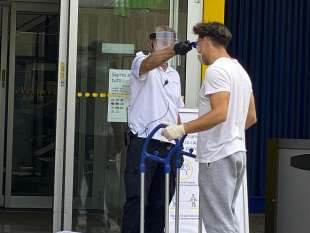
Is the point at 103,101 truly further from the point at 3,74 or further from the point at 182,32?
the point at 3,74

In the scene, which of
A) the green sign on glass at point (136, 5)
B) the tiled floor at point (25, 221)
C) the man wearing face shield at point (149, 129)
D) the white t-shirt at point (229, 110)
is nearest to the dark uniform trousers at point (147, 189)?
the man wearing face shield at point (149, 129)

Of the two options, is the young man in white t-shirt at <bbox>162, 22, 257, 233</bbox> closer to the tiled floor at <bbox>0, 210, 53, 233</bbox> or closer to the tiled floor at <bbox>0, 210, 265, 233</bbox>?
the tiled floor at <bbox>0, 210, 265, 233</bbox>

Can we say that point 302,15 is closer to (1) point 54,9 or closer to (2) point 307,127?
(2) point 307,127

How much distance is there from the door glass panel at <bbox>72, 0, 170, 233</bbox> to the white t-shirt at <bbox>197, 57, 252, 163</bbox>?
87.9 inches

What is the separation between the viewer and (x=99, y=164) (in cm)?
680

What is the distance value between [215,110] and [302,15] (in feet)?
16.4

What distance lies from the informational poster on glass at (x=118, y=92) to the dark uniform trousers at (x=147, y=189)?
136 cm

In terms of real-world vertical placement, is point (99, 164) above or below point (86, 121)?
below

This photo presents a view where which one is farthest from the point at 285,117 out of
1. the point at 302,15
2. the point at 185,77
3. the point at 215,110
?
the point at 215,110

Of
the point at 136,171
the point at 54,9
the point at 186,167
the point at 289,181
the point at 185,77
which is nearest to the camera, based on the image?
the point at 136,171

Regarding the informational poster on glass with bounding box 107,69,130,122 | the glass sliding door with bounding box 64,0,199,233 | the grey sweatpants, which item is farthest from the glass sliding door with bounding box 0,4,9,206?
the grey sweatpants

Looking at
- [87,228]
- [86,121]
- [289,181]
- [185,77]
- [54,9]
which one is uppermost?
[54,9]

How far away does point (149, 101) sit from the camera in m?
5.36

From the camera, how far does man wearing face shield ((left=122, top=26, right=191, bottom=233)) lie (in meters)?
5.27
